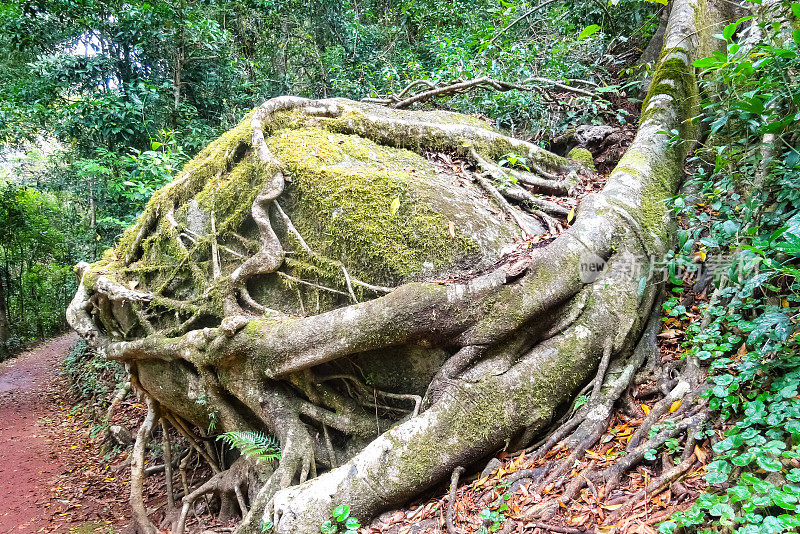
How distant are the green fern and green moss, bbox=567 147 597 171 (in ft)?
14.5

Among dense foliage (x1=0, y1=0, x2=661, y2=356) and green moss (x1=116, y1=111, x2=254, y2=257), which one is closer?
green moss (x1=116, y1=111, x2=254, y2=257)

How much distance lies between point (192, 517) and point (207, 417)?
1183 mm

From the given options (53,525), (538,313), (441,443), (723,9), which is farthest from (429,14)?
(53,525)

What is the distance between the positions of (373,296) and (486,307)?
0.93m

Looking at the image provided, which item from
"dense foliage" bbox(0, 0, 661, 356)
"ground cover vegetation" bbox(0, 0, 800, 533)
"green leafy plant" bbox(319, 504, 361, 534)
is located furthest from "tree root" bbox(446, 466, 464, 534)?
"dense foliage" bbox(0, 0, 661, 356)

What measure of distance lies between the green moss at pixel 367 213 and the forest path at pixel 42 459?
13.8 feet

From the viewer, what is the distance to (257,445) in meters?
3.24

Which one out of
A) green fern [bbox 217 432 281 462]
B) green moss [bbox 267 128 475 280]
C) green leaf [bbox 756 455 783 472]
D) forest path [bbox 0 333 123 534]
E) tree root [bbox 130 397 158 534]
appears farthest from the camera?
forest path [bbox 0 333 123 534]

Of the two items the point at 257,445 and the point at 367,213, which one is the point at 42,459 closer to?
the point at 257,445

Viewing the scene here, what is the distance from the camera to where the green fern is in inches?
125

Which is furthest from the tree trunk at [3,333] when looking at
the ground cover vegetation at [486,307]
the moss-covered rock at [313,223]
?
the moss-covered rock at [313,223]

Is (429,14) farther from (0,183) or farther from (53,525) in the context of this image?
(0,183)

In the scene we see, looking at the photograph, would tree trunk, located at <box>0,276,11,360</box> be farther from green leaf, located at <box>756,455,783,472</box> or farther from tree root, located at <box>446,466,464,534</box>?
green leaf, located at <box>756,455,783,472</box>

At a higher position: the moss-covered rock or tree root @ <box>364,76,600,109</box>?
tree root @ <box>364,76,600,109</box>
